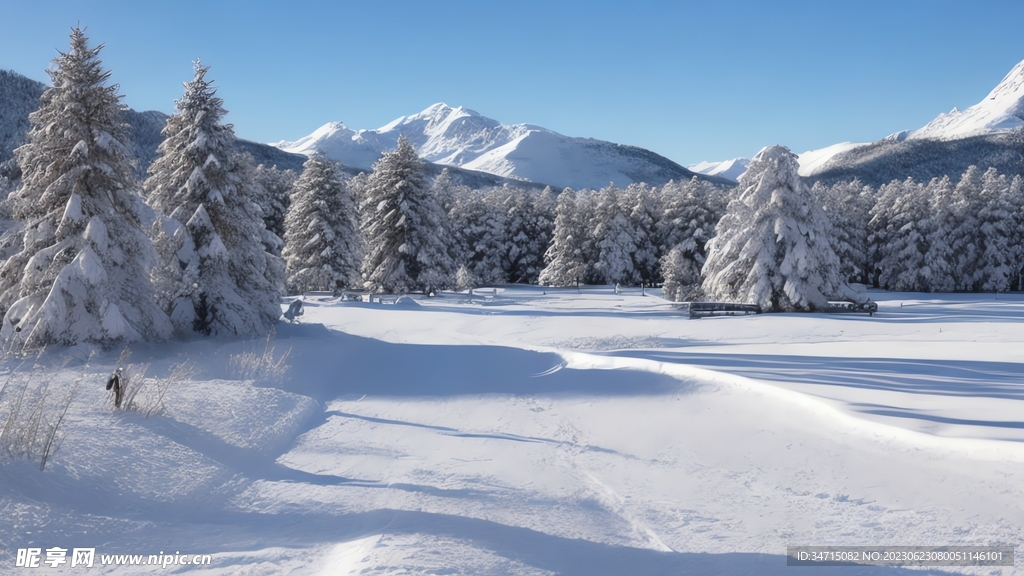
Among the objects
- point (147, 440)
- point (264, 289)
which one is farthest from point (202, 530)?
point (264, 289)

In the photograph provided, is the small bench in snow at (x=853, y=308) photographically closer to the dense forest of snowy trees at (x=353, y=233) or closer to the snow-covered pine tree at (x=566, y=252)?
the dense forest of snowy trees at (x=353, y=233)

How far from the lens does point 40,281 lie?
14766mm

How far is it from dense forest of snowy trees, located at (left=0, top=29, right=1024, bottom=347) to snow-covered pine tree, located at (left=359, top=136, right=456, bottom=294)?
0.12 metres

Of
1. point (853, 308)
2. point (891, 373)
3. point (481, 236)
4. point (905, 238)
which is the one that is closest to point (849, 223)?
point (905, 238)

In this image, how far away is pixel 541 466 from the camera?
25.5 ft

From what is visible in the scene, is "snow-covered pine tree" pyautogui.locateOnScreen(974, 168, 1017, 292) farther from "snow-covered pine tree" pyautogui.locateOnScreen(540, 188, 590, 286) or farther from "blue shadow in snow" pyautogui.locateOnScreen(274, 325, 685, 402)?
"blue shadow in snow" pyautogui.locateOnScreen(274, 325, 685, 402)

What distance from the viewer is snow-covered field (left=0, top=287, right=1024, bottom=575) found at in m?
5.00

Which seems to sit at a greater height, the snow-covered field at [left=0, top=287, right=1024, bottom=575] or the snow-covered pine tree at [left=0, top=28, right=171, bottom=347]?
the snow-covered pine tree at [left=0, top=28, right=171, bottom=347]

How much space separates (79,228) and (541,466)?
1403 cm

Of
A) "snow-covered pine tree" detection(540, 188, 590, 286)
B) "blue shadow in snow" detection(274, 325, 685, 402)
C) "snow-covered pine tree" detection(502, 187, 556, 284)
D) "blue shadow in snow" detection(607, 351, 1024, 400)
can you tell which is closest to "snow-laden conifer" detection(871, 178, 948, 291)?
"snow-covered pine tree" detection(540, 188, 590, 286)

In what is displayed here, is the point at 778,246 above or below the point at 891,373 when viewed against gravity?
above

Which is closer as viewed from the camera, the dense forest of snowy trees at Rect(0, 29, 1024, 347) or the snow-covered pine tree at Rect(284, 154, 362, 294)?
the dense forest of snowy trees at Rect(0, 29, 1024, 347)

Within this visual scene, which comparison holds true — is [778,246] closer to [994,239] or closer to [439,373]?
[439,373]

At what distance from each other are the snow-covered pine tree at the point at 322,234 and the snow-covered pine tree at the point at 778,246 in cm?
2217
